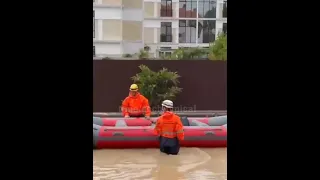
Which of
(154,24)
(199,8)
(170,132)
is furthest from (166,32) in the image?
(170,132)

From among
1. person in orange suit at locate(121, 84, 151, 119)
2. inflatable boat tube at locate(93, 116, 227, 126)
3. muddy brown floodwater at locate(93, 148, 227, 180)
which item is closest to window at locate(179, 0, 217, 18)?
person in orange suit at locate(121, 84, 151, 119)

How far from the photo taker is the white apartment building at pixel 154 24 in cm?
2159

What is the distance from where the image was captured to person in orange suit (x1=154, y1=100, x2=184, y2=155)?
7250 millimetres

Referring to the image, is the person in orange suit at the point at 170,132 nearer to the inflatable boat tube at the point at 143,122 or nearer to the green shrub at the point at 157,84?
the inflatable boat tube at the point at 143,122

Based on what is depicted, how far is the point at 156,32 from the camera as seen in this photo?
24.6 meters

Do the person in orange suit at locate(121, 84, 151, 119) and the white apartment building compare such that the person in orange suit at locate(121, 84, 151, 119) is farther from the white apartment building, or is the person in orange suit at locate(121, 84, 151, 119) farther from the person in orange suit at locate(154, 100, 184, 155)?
the white apartment building

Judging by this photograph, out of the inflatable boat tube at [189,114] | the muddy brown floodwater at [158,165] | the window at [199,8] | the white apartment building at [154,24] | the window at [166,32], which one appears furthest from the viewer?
the window at [199,8]

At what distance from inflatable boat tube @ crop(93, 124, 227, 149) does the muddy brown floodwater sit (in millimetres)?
109

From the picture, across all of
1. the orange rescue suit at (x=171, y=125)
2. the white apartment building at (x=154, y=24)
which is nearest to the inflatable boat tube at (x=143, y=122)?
the orange rescue suit at (x=171, y=125)

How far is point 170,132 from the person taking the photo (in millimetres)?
7316
